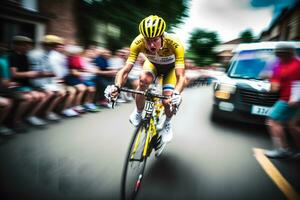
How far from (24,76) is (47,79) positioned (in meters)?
0.51

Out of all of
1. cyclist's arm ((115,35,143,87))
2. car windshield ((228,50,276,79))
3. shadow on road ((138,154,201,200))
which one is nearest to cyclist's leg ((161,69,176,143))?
shadow on road ((138,154,201,200))

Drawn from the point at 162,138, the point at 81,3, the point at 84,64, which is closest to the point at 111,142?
the point at 162,138

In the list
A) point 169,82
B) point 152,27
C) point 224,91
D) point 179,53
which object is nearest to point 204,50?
point 224,91

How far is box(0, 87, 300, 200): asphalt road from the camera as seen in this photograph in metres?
2.41

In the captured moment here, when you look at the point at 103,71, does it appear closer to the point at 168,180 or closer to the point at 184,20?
the point at 184,20

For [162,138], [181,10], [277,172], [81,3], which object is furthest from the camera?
[81,3]

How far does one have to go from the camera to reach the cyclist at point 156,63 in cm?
240

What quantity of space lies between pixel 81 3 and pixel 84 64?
1.34m

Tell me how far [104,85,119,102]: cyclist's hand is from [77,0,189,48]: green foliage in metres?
1.86

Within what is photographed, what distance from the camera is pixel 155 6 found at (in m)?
4.16

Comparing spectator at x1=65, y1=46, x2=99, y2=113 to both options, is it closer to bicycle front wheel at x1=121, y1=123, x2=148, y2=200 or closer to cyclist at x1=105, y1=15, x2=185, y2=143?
cyclist at x1=105, y1=15, x2=185, y2=143

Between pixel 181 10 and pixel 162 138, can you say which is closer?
pixel 162 138

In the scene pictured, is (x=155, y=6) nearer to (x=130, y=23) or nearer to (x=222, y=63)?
(x=130, y=23)

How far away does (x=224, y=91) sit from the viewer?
4773 mm
